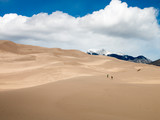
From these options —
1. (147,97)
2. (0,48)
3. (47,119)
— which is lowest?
(47,119)

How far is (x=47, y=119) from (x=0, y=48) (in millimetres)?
34881

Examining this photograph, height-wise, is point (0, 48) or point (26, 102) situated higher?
point (0, 48)

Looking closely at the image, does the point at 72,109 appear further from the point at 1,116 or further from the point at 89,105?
the point at 1,116

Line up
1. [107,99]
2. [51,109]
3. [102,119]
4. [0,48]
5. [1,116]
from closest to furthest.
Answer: [1,116] → [102,119] → [51,109] → [107,99] → [0,48]

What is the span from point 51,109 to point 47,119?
56 centimetres

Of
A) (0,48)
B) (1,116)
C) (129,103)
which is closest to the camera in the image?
(1,116)

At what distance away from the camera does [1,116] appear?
310 cm

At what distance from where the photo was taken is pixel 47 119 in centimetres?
317

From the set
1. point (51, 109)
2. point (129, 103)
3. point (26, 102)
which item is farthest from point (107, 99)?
point (26, 102)

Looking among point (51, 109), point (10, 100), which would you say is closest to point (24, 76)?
point (10, 100)

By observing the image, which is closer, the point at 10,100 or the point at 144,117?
the point at 144,117

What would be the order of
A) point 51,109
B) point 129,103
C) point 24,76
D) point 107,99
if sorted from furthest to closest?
point 24,76 → point 107,99 → point 129,103 → point 51,109

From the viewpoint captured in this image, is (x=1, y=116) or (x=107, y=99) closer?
(x=1, y=116)

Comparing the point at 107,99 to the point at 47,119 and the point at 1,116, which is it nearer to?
the point at 47,119
